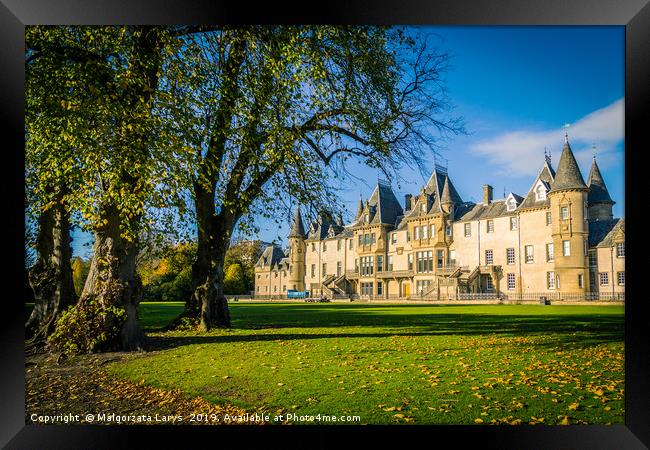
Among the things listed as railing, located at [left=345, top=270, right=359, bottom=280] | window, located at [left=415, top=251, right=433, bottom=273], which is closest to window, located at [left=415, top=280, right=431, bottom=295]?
window, located at [left=415, top=251, right=433, bottom=273]

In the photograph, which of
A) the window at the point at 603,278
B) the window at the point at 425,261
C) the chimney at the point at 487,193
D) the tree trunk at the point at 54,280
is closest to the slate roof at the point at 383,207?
the window at the point at 425,261

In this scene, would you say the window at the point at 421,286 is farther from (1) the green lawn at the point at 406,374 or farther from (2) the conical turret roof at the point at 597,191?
(1) the green lawn at the point at 406,374

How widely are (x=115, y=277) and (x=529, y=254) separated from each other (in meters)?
24.0

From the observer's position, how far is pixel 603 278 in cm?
2575

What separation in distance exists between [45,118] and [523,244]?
2592 centimetres

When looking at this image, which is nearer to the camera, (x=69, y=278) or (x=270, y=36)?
(x=270, y=36)

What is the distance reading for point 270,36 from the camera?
7.81 m

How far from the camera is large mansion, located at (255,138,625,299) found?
2172cm

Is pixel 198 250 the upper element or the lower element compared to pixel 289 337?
upper

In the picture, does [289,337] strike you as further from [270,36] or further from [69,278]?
[270,36]

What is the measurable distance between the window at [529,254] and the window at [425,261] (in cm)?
555

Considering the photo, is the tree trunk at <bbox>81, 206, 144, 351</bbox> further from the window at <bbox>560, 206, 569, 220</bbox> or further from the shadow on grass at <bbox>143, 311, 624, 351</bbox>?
the window at <bbox>560, 206, 569, 220</bbox>
